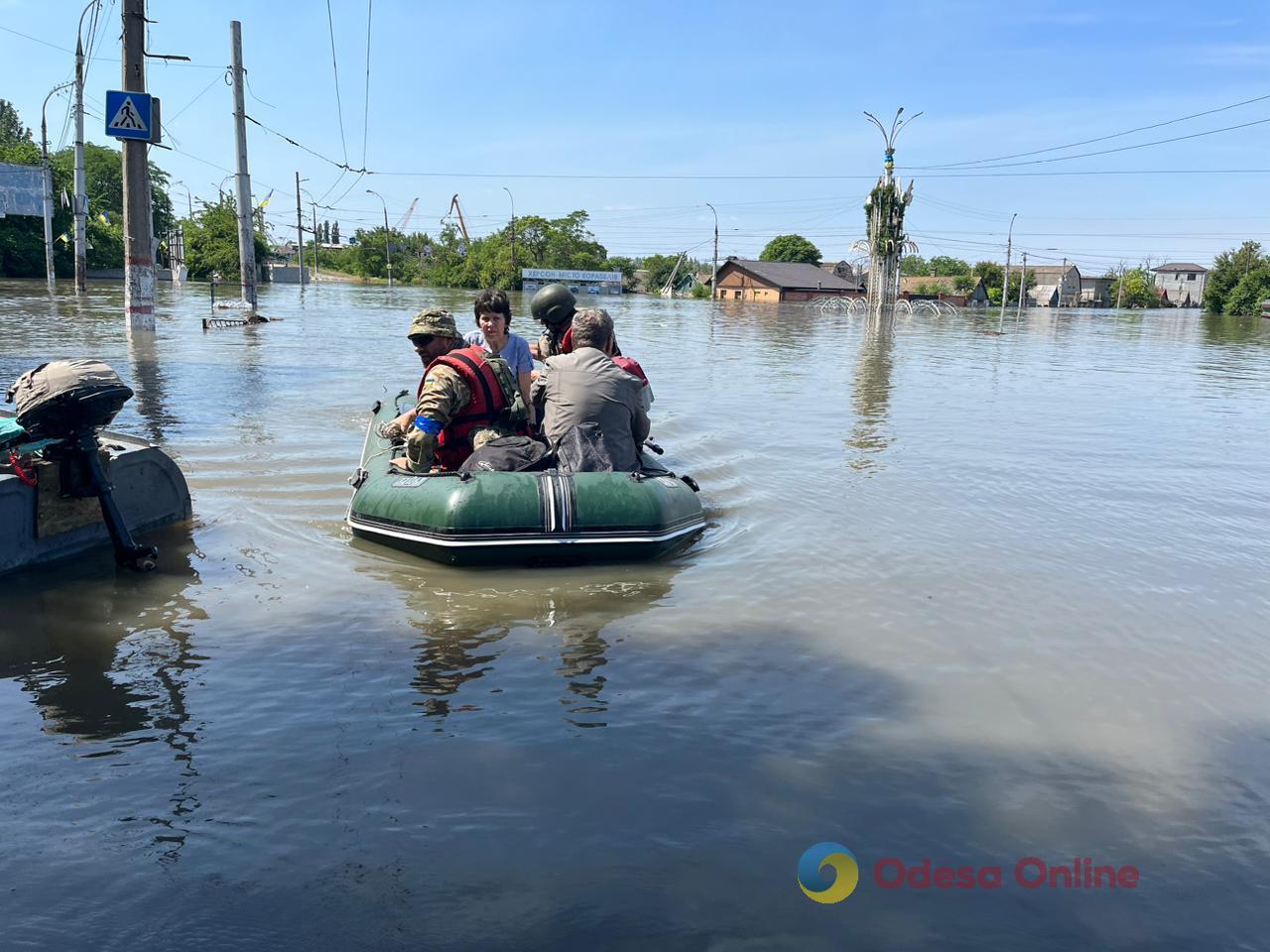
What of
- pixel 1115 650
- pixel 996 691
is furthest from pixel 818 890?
pixel 1115 650

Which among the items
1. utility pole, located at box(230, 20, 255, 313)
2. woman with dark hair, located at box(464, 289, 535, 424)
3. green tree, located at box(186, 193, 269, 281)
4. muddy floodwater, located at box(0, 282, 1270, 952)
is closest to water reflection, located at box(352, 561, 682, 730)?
muddy floodwater, located at box(0, 282, 1270, 952)

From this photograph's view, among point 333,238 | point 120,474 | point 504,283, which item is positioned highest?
point 333,238

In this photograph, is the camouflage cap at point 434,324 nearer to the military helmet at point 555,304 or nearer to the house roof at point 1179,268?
the military helmet at point 555,304

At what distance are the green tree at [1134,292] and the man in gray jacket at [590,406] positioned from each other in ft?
412

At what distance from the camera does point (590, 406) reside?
20.1 feet

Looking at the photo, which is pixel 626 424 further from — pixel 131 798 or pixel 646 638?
pixel 131 798

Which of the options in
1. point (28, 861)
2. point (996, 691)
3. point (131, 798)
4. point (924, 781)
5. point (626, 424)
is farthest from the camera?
point (626, 424)

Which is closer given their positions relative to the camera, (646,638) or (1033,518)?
(646,638)

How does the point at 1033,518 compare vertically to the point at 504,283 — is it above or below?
below

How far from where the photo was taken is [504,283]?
324 ft

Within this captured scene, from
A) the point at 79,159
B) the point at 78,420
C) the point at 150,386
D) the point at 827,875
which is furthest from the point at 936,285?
the point at 827,875

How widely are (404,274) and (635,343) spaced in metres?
98.9

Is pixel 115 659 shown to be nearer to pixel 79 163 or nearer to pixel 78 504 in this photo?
pixel 78 504

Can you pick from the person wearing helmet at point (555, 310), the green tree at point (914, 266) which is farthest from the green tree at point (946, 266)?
the person wearing helmet at point (555, 310)
